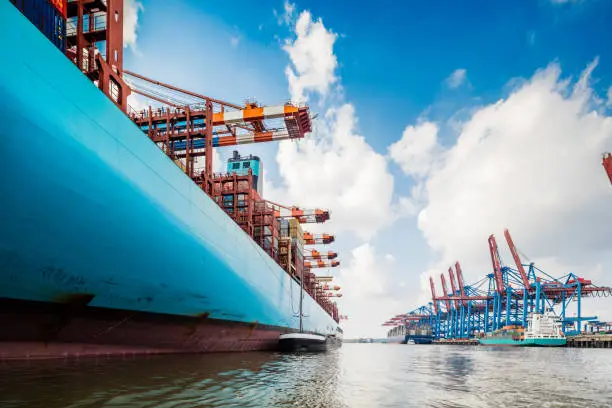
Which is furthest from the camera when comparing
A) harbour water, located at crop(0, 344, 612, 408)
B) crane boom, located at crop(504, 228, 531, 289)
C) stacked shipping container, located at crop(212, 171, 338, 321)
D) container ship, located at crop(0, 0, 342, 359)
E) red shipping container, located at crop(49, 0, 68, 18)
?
crane boom, located at crop(504, 228, 531, 289)

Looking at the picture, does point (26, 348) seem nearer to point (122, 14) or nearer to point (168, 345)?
point (168, 345)

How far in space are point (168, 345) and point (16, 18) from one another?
9.79 meters

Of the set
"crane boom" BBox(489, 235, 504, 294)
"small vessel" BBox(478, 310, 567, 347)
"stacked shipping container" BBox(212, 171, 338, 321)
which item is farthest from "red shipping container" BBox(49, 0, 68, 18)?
"crane boom" BBox(489, 235, 504, 294)

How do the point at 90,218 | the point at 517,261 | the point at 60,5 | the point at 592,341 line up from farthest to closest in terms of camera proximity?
the point at 517,261 < the point at 592,341 < the point at 60,5 < the point at 90,218

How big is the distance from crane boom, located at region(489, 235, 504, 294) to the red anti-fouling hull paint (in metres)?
64.3

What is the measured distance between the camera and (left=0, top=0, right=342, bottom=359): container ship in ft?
25.4

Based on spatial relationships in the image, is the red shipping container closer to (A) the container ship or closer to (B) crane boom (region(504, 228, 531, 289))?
(A) the container ship

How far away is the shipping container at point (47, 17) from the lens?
30.1 feet

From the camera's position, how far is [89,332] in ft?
31.9

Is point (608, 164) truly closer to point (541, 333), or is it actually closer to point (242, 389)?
point (541, 333)

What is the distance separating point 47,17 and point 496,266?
73260mm

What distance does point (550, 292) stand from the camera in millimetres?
61062

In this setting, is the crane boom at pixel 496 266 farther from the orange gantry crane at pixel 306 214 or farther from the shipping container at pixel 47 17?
the shipping container at pixel 47 17

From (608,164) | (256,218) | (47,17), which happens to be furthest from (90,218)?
(608,164)
